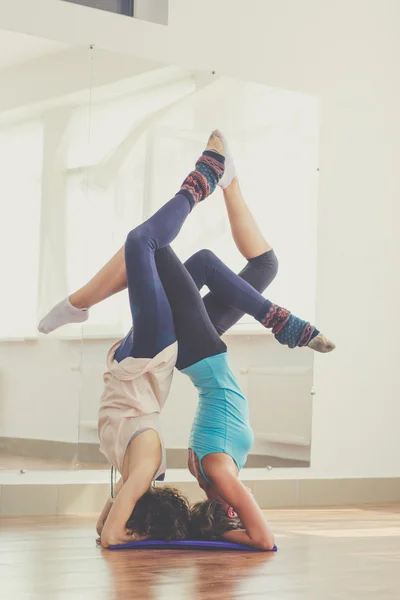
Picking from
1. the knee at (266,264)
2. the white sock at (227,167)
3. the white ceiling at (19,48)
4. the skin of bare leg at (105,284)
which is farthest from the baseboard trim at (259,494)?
the white ceiling at (19,48)

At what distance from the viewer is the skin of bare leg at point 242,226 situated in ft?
13.8

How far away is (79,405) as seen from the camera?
4500mm

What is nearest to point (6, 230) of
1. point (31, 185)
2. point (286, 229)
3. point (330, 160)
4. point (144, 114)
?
point (31, 185)

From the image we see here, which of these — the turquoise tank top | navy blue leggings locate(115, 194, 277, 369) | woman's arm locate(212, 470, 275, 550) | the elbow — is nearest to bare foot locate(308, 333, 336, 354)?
navy blue leggings locate(115, 194, 277, 369)

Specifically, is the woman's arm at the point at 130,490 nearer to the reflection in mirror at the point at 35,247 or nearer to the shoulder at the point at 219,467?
the shoulder at the point at 219,467

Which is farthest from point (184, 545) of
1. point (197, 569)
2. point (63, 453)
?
point (63, 453)

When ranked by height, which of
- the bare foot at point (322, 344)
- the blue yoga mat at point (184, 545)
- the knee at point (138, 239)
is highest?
the knee at point (138, 239)

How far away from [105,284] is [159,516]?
0.98 metres

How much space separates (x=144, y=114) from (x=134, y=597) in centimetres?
282

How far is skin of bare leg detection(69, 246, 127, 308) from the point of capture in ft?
12.6

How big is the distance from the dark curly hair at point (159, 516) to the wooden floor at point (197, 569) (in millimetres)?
144

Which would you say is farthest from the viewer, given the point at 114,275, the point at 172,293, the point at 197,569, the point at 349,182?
the point at 349,182

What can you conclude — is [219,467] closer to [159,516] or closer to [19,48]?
[159,516]

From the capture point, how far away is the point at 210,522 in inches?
138
